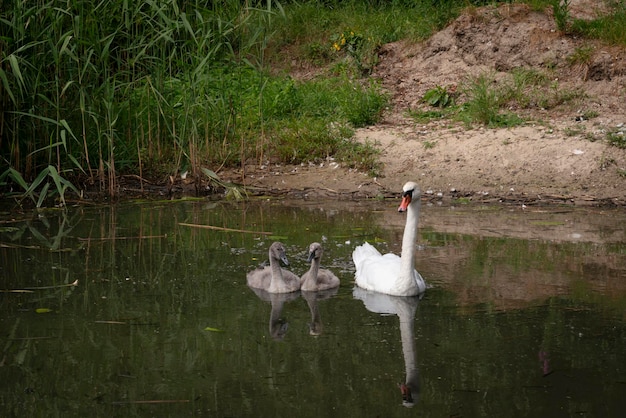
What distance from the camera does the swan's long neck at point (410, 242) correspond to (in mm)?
7184

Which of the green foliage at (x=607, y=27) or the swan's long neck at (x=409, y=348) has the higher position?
the green foliage at (x=607, y=27)

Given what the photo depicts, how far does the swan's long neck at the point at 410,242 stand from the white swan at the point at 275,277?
2.68 feet

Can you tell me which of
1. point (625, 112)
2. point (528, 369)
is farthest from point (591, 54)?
point (528, 369)

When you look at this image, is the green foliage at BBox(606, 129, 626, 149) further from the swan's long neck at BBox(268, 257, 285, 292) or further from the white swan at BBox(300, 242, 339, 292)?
the swan's long neck at BBox(268, 257, 285, 292)

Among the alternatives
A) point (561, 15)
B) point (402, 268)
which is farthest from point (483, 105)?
point (402, 268)

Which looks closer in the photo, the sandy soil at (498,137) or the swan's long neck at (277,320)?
the swan's long neck at (277,320)

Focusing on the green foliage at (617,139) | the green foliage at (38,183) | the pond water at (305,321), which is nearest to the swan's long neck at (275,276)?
the pond water at (305,321)

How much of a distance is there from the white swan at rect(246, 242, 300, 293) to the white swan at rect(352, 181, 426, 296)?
0.51m

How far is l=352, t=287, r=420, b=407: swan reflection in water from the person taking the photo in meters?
5.34

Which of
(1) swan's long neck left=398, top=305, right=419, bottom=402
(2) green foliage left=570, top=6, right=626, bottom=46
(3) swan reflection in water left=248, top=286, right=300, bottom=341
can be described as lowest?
(3) swan reflection in water left=248, top=286, right=300, bottom=341

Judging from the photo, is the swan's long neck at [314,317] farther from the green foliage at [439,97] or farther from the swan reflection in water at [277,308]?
the green foliage at [439,97]

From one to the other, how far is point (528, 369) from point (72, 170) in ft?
20.7

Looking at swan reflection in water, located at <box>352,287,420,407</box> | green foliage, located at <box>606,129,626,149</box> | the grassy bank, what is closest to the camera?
swan reflection in water, located at <box>352,287,420,407</box>

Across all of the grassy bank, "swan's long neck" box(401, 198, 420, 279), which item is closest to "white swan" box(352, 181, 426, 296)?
"swan's long neck" box(401, 198, 420, 279)
